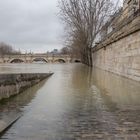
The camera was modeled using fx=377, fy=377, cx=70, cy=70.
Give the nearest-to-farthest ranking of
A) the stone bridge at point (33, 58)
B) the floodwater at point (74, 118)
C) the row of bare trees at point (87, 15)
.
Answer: the floodwater at point (74, 118) < the row of bare trees at point (87, 15) < the stone bridge at point (33, 58)

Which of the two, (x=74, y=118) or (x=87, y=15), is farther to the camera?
(x=87, y=15)

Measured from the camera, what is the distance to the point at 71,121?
771 cm

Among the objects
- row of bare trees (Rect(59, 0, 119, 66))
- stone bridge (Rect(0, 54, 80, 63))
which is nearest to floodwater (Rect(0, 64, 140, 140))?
row of bare trees (Rect(59, 0, 119, 66))

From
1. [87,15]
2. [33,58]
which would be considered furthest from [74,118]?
[33,58]

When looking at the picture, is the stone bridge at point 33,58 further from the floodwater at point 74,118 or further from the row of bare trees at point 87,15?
the floodwater at point 74,118

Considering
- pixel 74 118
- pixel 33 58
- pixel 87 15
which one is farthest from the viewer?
pixel 33 58

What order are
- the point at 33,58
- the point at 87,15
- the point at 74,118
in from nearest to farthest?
1. the point at 74,118
2. the point at 87,15
3. the point at 33,58

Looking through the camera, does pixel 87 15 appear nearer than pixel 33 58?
Yes

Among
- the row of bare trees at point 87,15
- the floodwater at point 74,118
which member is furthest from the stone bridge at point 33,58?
the floodwater at point 74,118

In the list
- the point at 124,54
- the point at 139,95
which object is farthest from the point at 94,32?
the point at 139,95

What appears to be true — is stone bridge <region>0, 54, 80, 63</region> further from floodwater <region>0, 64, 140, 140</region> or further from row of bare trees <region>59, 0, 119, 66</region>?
floodwater <region>0, 64, 140, 140</region>

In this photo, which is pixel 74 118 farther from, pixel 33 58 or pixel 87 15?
pixel 33 58

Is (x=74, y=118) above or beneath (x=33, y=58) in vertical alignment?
beneath

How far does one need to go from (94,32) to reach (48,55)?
92.6 m
